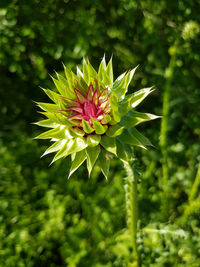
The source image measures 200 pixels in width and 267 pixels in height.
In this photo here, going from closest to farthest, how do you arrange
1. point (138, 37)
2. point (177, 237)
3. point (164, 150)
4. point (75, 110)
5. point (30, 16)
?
1. point (75, 110)
2. point (177, 237)
3. point (164, 150)
4. point (30, 16)
5. point (138, 37)

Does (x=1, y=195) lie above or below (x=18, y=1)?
below

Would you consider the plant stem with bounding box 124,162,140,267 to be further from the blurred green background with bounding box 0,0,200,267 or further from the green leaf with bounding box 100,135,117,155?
the blurred green background with bounding box 0,0,200,267

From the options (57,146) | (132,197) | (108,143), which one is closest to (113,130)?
(108,143)

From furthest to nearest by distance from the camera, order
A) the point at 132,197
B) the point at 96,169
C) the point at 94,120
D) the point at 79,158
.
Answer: the point at 96,169 < the point at 132,197 < the point at 79,158 < the point at 94,120

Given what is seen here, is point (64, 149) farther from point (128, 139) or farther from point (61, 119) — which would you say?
point (128, 139)

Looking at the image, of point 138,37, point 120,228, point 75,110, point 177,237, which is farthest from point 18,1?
point 177,237

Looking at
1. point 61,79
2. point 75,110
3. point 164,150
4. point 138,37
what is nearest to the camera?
point 75,110

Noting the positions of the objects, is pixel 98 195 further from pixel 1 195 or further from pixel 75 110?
pixel 75 110
